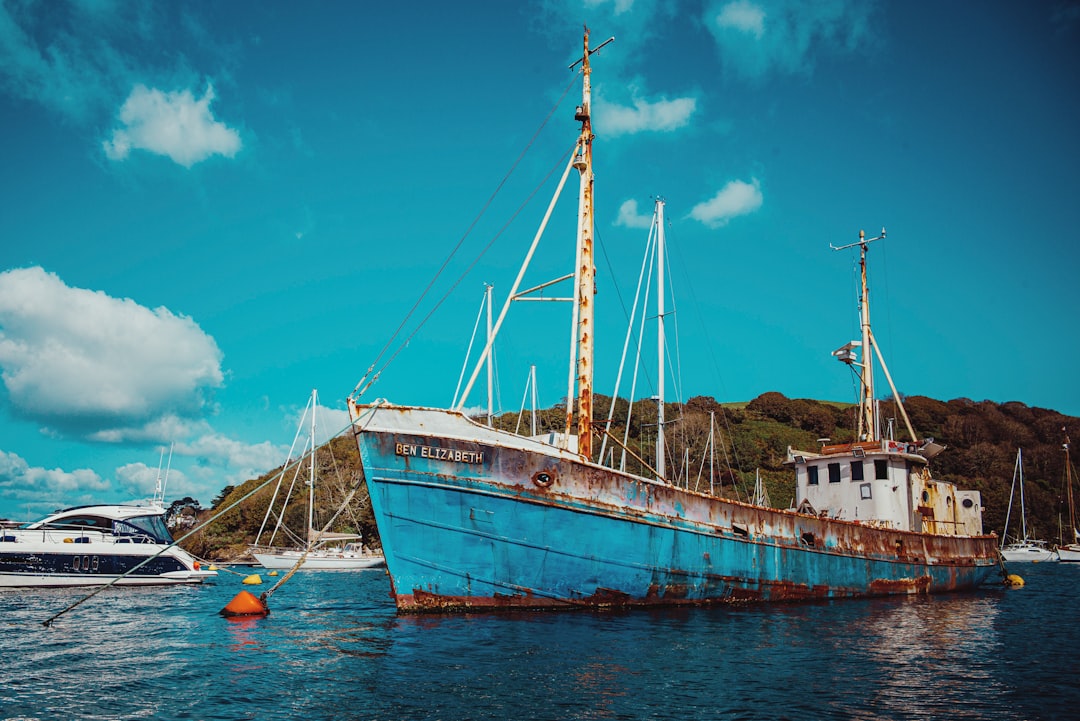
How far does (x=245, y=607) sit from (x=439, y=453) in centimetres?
776

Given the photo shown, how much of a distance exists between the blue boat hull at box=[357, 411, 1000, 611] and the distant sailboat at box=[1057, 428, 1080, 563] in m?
→ 55.2

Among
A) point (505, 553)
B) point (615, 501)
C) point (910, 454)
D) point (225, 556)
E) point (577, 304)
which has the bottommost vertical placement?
point (225, 556)

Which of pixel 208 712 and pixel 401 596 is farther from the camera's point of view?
pixel 401 596

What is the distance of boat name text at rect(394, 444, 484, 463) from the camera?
1644cm

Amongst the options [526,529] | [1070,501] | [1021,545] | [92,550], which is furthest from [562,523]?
[1070,501]

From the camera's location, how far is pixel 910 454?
26688mm

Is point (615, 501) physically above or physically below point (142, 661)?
above

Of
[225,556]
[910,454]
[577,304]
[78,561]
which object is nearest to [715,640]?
[577,304]

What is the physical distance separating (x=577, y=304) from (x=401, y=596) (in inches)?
340

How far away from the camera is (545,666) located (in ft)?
38.5

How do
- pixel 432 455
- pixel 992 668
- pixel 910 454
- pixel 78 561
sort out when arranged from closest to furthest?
pixel 992 668 < pixel 432 455 < pixel 910 454 < pixel 78 561

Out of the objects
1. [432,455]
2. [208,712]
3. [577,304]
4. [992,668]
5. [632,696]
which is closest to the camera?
[208,712]

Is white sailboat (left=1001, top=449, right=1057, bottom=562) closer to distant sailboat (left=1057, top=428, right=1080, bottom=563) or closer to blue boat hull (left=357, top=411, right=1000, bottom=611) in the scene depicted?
distant sailboat (left=1057, top=428, right=1080, bottom=563)

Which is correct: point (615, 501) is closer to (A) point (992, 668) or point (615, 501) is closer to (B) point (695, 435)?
(A) point (992, 668)
